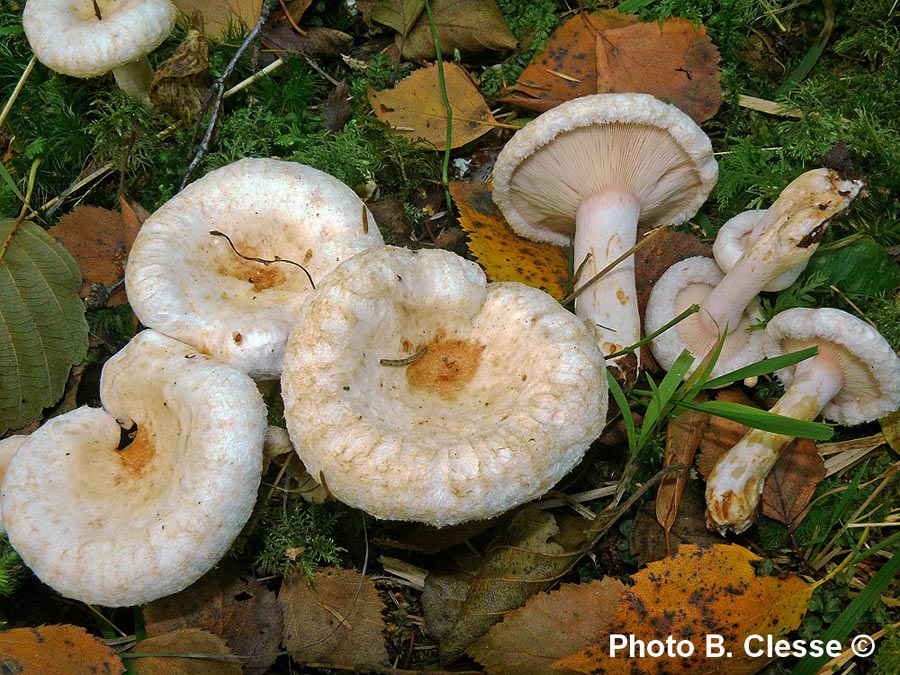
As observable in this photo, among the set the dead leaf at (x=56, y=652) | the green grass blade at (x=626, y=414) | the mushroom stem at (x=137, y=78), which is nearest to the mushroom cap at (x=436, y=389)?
the green grass blade at (x=626, y=414)

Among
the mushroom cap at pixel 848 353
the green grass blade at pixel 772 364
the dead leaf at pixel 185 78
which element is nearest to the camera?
the green grass blade at pixel 772 364

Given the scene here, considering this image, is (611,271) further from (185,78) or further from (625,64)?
(185,78)

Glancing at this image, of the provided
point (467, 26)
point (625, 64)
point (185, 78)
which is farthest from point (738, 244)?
point (185, 78)

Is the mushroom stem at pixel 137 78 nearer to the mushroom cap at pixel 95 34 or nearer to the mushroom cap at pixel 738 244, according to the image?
the mushroom cap at pixel 95 34

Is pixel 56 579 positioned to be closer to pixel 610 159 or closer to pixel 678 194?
pixel 610 159

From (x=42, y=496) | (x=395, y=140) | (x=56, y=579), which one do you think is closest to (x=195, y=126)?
(x=395, y=140)

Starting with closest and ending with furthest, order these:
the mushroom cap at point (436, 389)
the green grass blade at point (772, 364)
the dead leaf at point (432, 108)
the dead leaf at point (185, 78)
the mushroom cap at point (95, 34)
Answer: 1. the mushroom cap at point (436, 389)
2. the green grass blade at point (772, 364)
3. the mushroom cap at point (95, 34)
4. the dead leaf at point (185, 78)
5. the dead leaf at point (432, 108)
